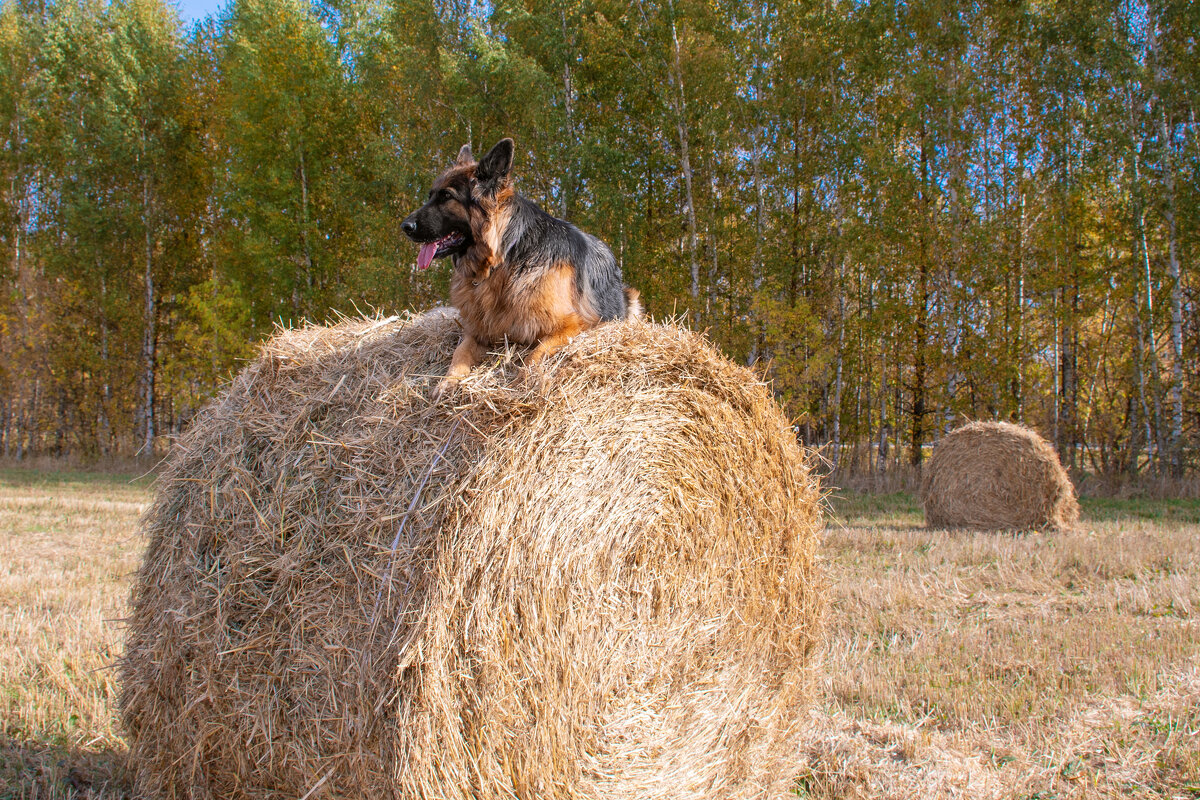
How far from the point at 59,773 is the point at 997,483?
35.3ft

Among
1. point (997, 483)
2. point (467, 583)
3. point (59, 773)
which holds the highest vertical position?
point (997, 483)

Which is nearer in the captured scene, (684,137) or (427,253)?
(427,253)

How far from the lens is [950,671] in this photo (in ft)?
16.2

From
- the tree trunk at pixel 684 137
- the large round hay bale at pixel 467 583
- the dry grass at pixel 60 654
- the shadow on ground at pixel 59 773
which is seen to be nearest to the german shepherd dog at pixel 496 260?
the large round hay bale at pixel 467 583

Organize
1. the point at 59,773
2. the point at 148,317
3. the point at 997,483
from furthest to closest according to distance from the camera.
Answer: the point at 148,317, the point at 997,483, the point at 59,773

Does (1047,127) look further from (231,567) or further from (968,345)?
(231,567)

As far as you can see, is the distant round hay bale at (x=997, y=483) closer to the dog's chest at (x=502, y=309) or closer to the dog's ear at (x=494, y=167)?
the dog's chest at (x=502, y=309)

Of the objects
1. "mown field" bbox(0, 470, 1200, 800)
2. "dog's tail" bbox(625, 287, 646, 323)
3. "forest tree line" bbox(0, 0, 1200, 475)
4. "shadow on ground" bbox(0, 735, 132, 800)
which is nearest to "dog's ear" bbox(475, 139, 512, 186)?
"dog's tail" bbox(625, 287, 646, 323)

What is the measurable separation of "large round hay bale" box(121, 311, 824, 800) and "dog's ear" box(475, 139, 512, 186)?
0.79 m

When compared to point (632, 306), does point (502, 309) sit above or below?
below

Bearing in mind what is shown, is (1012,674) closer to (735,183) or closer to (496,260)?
(496,260)

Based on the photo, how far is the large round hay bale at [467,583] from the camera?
2771 millimetres

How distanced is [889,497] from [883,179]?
7.87 metres

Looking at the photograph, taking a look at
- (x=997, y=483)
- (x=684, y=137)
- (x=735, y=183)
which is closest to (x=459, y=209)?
(x=997, y=483)
